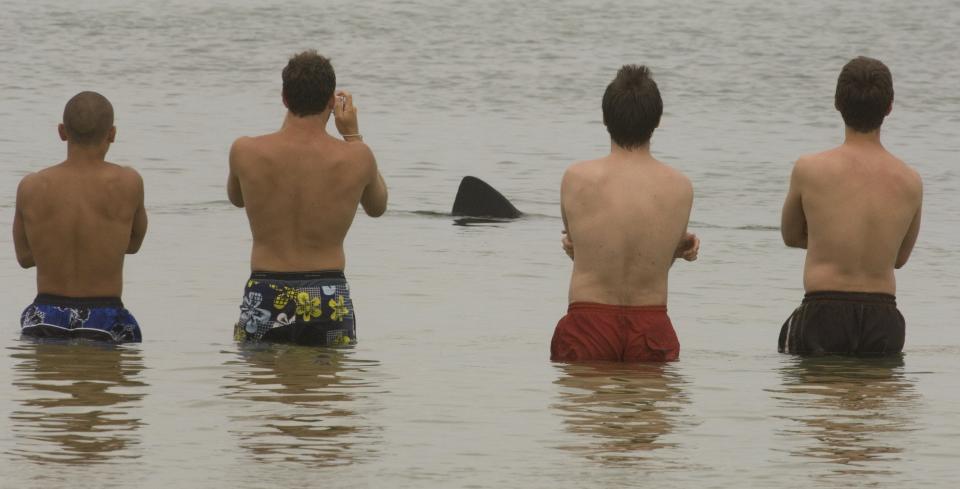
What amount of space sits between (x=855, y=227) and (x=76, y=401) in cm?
363

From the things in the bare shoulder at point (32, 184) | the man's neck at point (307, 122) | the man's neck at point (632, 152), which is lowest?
the bare shoulder at point (32, 184)

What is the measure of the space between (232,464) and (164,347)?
3.04 m

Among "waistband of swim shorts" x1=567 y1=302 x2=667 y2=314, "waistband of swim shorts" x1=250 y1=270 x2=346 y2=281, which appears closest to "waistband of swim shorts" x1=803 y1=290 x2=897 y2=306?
"waistband of swim shorts" x1=567 y1=302 x2=667 y2=314

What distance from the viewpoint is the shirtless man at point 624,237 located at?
288 inches

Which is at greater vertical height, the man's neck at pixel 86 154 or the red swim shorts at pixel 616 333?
the man's neck at pixel 86 154

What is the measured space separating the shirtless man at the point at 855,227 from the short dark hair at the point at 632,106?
95 cm

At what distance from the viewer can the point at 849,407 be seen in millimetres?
7016

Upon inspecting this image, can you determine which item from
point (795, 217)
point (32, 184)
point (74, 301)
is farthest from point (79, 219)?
point (795, 217)

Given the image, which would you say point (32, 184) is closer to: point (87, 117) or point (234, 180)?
point (87, 117)

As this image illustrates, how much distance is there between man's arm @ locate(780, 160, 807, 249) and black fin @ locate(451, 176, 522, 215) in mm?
9045

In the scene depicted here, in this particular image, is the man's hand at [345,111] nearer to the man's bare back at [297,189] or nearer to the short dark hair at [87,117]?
the man's bare back at [297,189]

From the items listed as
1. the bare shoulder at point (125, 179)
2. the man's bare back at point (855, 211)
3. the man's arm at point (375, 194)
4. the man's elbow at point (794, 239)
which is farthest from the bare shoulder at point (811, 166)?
the bare shoulder at point (125, 179)

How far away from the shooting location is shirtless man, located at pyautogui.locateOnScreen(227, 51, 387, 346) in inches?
310

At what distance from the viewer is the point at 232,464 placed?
228 inches
